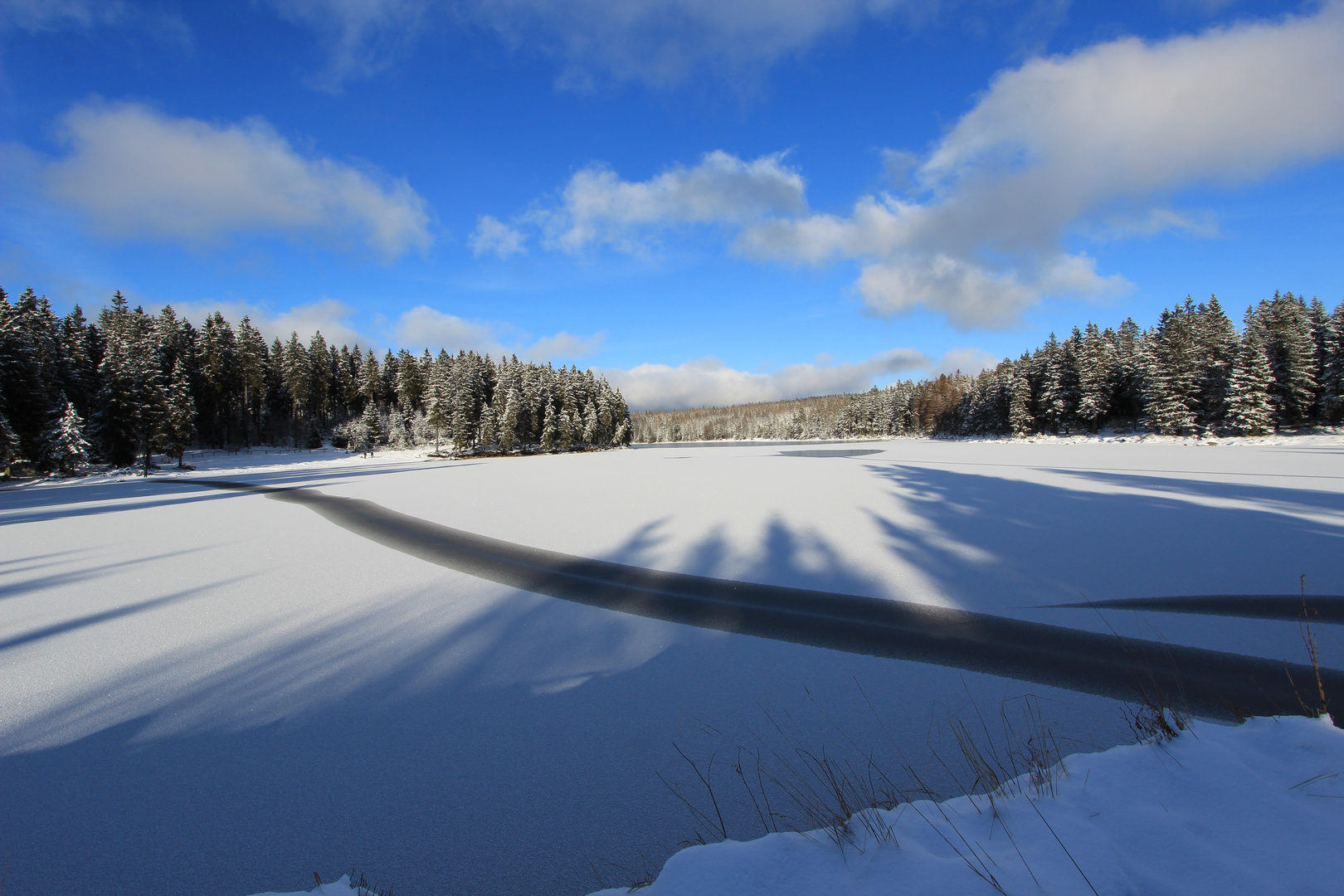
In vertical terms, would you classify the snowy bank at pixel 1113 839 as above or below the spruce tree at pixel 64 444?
below

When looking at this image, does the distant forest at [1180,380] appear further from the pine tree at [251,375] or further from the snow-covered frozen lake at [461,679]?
the pine tree at [251,375]

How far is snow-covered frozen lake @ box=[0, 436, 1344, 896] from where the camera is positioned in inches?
143

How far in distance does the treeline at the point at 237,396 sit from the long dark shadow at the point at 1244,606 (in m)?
53.1

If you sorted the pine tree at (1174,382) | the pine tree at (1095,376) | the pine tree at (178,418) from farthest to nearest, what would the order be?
1. the pine tree at (1095,376)
2. the pine tree at (1174,382)
3. the pine tree at (178,418)

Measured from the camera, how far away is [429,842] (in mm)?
3621

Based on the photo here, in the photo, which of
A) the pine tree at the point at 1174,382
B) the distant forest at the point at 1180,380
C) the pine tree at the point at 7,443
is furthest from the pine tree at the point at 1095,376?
the pine tree at the point at 7,443

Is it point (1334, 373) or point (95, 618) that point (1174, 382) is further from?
point (95, 618)

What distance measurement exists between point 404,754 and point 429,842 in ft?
3.86

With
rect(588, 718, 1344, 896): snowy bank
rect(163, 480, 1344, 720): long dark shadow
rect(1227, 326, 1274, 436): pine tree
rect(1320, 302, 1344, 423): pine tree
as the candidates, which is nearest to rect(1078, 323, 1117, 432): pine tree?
rect(1227, 326, 1274, 436): pine tree

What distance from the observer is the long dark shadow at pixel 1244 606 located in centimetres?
727

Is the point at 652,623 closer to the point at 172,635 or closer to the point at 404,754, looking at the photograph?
the point at 404,754

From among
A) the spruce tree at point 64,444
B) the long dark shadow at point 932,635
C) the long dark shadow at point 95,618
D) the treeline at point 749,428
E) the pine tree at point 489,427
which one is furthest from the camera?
the treeline at point 749,428

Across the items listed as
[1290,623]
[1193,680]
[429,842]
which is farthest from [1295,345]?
[429,842]

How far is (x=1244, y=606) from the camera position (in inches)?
301
